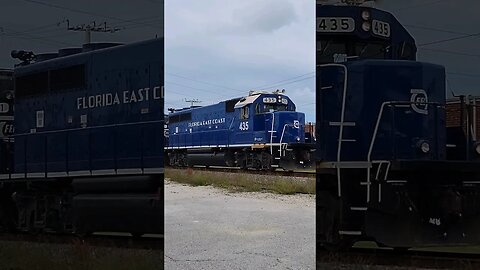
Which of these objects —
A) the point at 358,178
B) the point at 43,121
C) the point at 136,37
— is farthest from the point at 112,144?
the point at 358,178

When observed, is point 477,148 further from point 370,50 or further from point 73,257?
point 73,257

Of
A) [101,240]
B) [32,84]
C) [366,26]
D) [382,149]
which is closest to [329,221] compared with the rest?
[382,149]

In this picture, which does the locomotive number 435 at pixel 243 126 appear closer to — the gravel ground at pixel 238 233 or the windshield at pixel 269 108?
the windshield at pixel 269 108

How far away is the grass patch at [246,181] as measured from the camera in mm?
2084

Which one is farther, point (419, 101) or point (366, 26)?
point (419, 101)

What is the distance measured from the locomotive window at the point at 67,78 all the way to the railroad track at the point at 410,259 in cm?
168

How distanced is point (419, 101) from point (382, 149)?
16.3 inches

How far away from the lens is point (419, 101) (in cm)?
275

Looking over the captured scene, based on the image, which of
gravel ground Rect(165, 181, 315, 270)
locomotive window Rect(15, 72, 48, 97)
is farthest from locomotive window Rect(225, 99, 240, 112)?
locomotive window Rect(15, 72, 48, 97)

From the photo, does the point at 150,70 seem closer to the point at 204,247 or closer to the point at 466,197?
the point at 204,247

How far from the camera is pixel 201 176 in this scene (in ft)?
7.18

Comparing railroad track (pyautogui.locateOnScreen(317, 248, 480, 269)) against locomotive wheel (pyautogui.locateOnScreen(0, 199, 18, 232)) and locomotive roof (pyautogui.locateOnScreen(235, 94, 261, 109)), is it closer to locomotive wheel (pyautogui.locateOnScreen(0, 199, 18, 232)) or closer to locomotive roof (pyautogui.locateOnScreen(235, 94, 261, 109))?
locomotive roof (pyautogui.locateOnScreen(235, 94, 261, 109))

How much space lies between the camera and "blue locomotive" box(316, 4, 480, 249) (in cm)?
239

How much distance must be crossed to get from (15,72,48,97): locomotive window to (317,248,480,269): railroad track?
2.02 m
